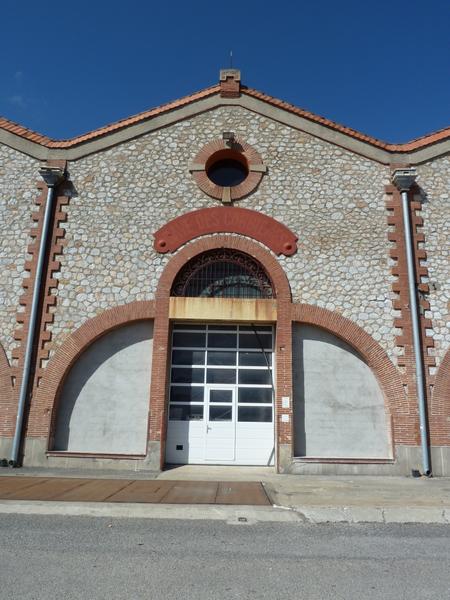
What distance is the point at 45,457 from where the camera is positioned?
10.8 m

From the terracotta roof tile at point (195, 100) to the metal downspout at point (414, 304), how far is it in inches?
45.4

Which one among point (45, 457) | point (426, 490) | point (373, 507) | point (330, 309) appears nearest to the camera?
point (373, 507)

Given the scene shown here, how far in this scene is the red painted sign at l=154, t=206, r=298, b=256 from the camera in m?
12.1

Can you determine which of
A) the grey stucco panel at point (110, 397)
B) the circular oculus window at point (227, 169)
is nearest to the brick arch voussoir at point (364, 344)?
the circular oculus window at point (227, 169)

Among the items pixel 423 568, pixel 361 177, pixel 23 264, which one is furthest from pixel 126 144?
pixel 423 568

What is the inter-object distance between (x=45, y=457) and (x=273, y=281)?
7078 millimetres

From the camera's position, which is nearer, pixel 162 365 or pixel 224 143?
pixel 162 365

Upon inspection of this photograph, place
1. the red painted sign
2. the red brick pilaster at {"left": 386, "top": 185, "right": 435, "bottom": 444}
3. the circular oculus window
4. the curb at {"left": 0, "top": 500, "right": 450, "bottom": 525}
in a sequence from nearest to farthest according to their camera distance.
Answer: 1. the curb at {"left": 0, "top": 500, "right": 450, "bottom": 525}
2. the red brick pilaster at {"left": 386, "top": 185, "right": 435, "bottom": 444}
3. the red painted sign
4. the circular oculus window

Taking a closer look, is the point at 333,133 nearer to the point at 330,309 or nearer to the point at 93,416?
the point at 330,309

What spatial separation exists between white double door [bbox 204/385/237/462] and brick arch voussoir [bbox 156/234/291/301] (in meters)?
2.81

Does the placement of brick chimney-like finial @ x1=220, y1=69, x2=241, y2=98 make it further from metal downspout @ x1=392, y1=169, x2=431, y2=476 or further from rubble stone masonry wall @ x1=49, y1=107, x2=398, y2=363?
metal downspout @ x1=392, y1=169, x2=431, y2=476

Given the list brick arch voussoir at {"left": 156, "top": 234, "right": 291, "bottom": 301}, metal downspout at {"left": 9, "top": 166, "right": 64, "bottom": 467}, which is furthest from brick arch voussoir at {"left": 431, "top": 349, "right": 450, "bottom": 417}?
metal downspout at {"left": 9, "top": 166, "right": 64, "bottom": 467}

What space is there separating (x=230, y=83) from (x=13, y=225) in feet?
24.5

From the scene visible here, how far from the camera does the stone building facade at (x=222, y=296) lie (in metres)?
11.1
